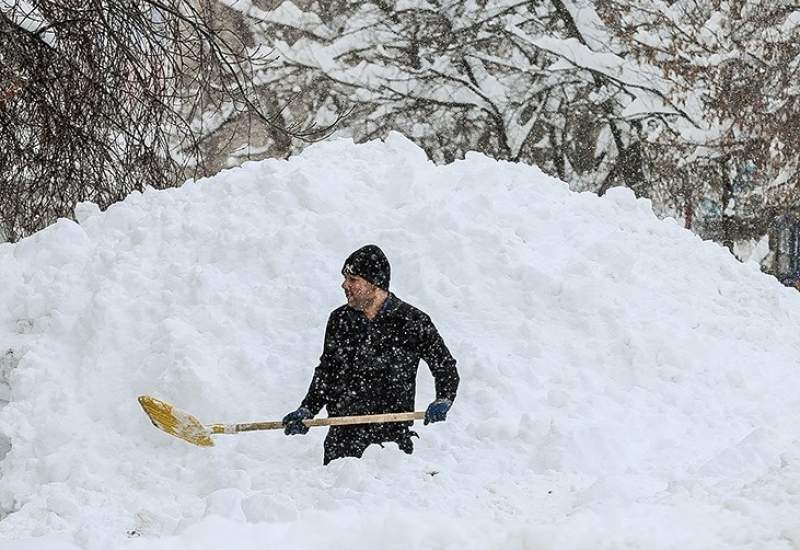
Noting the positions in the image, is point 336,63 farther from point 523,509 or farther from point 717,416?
point 523,509

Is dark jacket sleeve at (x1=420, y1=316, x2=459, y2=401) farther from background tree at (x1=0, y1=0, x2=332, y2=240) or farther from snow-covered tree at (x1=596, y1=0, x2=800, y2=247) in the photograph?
snow-covered tree at (x1=596, y1=0, x2=800, y2=247)

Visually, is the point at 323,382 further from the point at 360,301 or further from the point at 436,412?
the point at 436,412

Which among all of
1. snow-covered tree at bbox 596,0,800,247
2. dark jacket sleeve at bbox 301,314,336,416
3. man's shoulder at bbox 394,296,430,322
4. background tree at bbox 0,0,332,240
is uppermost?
snow-covered tree at bbox 596,0,800,247

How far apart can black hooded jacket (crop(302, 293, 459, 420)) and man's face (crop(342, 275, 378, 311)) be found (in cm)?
7

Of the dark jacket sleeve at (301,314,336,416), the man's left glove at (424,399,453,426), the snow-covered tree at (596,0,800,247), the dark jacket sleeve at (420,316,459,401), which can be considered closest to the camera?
the man's left glove at (424,399,453,426)

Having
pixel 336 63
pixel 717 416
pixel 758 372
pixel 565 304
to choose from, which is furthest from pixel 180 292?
pixel 336 63

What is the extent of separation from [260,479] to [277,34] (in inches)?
577

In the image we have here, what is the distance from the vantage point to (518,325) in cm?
689

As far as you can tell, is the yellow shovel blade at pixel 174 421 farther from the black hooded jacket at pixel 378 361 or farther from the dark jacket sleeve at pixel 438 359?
the dark jacket sleeve at pixel 438 359

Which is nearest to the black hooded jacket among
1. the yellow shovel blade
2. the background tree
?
the yellow shovel blade

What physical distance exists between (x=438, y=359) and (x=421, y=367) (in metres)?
1.64

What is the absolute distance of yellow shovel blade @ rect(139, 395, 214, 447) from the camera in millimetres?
5383

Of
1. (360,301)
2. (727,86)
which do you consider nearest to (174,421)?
(360,301)

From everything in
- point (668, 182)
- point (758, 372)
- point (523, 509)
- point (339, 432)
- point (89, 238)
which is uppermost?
point (668, 182)
